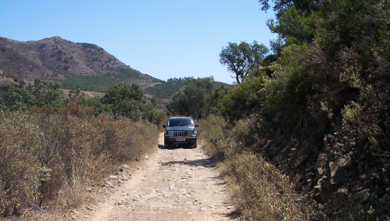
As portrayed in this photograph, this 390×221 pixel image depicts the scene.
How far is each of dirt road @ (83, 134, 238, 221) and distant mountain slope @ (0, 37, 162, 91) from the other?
8363cm

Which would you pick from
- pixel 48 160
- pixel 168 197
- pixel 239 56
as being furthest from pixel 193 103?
pixel 48 160

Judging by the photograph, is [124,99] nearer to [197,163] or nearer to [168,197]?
[197,163]

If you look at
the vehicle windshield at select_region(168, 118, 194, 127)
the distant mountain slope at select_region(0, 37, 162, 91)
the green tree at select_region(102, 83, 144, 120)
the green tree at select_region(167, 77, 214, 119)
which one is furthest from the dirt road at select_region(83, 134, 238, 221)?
the distant mountain slope at select_region(0, 37, 162, 91)

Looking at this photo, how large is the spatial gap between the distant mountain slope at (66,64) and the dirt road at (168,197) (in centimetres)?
8363

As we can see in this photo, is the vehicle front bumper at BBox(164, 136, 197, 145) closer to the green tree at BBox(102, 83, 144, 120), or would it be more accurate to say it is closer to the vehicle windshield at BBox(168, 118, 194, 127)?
the vehicle windshield at BBox(168, 118, 194, 127)

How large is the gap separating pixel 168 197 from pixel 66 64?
137 meters

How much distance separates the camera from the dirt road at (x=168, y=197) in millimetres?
5332

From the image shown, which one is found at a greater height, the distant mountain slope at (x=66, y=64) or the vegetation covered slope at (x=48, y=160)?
the distant mountain slope at (x=66, y=64)

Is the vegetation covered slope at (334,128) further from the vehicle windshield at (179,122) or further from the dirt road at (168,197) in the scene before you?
the vehicle windshield at (179,122)

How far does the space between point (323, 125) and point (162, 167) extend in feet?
22.0

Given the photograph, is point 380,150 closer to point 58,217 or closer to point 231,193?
point 231,193

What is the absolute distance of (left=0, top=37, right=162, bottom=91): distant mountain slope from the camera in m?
102

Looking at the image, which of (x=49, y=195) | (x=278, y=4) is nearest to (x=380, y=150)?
(x=49, y=195)

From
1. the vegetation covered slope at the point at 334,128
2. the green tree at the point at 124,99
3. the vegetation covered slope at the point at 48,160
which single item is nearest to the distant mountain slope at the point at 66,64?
the green tree at the point at 124,99
